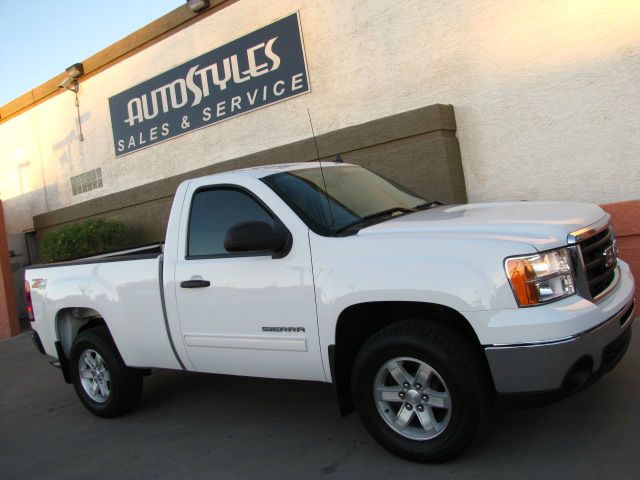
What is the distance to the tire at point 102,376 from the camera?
5266 millimetres

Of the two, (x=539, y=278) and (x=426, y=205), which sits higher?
(x=426, y=205)

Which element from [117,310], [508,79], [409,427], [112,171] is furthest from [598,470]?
[112,171]

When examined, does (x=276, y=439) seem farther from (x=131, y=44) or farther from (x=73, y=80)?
(x=73, y=80)

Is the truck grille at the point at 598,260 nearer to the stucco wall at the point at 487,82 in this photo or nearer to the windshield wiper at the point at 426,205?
the windshield wiper at the point at 426,205

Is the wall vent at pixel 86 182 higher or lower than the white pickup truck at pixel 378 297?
higher

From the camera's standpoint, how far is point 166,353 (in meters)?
4.82

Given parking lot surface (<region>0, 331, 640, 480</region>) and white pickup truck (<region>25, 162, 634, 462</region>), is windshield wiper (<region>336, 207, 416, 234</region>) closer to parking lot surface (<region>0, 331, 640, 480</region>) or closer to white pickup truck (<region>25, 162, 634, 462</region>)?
white pickup truck (<region>25, 162, 634, 462</region>)

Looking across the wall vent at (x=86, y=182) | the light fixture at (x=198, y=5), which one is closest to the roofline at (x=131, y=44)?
the light fixture at (x=198, y=5)

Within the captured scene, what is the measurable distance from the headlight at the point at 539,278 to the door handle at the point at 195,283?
2.08 metres

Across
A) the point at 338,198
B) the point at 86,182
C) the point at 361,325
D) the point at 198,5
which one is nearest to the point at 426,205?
the point at 338,198

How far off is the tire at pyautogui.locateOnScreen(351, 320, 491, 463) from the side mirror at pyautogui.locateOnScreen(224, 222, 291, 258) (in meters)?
0.85

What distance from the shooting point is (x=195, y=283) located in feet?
14.6

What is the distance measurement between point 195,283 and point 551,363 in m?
2.41

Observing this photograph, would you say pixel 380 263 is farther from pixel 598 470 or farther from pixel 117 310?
pixel 117 310
